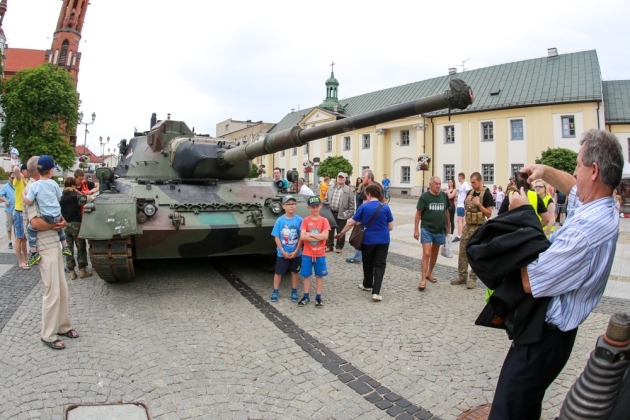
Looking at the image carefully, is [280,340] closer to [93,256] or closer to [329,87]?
[93,256]

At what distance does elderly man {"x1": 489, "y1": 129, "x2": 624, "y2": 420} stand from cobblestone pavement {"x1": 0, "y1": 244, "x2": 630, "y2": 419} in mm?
1340

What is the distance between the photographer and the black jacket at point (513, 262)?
2.05m

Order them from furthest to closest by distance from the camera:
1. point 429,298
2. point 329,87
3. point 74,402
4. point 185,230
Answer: point 329,87 < point 429,298 < point 185,230 < point 74,402

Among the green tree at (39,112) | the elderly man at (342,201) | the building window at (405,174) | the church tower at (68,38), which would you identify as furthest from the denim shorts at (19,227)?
the church tower at (68,38)

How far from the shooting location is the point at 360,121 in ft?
16.6

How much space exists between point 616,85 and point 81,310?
123ft

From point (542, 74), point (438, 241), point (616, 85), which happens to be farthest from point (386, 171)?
point (438, 241)

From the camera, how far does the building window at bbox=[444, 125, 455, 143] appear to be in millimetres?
35625

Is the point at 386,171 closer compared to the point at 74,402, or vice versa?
the point at 74,402

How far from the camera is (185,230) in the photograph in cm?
601

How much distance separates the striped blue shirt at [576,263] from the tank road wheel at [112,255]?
5162 millimetres

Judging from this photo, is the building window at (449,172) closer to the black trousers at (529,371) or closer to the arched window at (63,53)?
the black trousers at (529,371)

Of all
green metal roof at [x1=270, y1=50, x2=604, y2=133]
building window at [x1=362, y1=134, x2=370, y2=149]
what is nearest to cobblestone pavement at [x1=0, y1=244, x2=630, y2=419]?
green metal roof at [x1=270, y1=50, x2=604, y2=133]

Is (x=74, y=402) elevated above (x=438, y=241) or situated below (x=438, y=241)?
below
